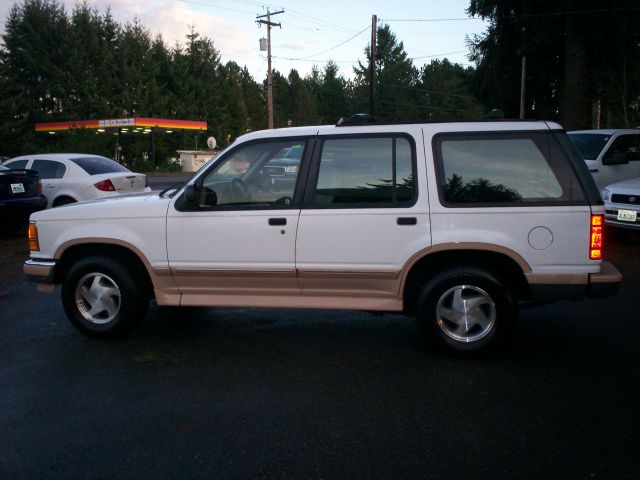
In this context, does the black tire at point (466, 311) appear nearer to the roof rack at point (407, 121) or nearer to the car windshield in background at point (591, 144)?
the roof rack at point (407, 121)

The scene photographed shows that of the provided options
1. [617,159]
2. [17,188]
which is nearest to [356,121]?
[617,159]

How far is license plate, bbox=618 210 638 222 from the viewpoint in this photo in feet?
33.9

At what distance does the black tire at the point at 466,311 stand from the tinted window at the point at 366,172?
717mm

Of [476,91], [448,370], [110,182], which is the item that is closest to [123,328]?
[448,370]

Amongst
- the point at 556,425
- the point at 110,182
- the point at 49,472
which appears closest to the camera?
the point at 49,472

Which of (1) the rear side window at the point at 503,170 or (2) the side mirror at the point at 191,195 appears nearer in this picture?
(1) the rear side window at the point at 503,170

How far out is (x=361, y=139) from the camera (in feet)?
16.9

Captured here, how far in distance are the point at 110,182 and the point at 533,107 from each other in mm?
25483

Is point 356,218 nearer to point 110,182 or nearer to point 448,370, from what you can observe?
point 448,370

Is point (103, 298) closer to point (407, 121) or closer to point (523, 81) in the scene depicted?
point (407, 121)

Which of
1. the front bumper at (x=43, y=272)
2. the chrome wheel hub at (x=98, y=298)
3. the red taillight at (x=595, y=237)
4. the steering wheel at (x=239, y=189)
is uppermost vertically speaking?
the steering wheel at (x=239, y=189)

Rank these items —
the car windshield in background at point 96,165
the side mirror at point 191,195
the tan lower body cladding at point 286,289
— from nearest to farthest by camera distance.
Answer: the tan lower body cladding at point 286,289
the side mirror at point 191,195
the car windshield in background at point 96,165

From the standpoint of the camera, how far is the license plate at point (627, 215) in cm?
1034

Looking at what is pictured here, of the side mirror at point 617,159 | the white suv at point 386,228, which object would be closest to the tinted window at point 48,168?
the white suv at point 386,228
